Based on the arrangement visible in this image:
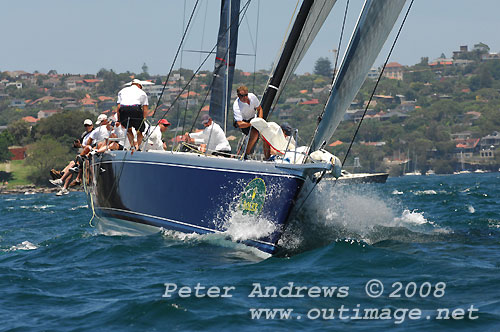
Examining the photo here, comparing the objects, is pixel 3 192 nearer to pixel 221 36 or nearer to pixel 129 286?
pixel 221 36

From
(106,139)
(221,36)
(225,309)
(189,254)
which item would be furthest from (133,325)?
(221,36)

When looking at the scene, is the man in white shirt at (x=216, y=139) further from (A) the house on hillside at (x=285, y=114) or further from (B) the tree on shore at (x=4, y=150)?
(A) the house on hillside at (x=285, y=114)

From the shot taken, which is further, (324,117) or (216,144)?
(216,144)

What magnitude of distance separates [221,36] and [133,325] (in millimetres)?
9595

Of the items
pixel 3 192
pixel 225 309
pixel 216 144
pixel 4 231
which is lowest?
pixel 3 192

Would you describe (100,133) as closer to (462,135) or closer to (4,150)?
(4,150)

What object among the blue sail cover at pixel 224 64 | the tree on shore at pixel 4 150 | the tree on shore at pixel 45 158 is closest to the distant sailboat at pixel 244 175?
the blue sail cover at pixel 224 64

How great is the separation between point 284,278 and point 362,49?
8.09ft

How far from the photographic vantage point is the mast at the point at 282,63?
31.9 ft

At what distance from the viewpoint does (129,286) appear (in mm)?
6930

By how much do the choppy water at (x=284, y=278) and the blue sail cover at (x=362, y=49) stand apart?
1.28 metres

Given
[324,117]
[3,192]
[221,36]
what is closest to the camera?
[324,117]

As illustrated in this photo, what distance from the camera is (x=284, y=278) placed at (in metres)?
6.93

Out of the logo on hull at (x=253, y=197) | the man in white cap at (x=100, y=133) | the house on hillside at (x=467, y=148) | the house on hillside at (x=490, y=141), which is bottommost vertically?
the house on hillside at (x=467, y=148)
